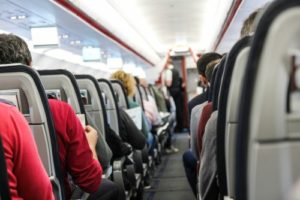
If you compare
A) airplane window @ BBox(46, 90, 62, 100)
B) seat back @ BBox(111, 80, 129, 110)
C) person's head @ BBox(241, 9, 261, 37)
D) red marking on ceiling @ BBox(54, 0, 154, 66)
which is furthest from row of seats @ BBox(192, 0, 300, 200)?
red marking on ceiling @ BBox(54, 0, 154, 66)

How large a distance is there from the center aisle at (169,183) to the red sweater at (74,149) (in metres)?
3.09

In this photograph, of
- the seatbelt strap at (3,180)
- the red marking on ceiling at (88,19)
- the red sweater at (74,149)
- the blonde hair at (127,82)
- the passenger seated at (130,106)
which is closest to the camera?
the seatbelt strap at (3,180)

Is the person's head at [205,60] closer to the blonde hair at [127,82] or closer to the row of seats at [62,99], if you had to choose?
the row of seats at [62,99]

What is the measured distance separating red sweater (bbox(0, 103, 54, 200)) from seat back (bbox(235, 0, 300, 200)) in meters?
1.02

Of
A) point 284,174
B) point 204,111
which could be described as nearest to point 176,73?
point 204,111

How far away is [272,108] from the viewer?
0.94 metres

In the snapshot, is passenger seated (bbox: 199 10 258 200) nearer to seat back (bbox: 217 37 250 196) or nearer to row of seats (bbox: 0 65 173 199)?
seat back (bbox: 217 37 250 196)

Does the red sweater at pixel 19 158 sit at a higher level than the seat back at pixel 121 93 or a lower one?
lower

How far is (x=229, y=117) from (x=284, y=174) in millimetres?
857

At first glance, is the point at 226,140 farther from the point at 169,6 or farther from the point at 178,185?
the point at 169,6

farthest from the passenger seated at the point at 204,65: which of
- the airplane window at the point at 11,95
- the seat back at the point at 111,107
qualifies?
the airplane window at the point at 11,95

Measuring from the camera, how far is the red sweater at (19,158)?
1749 millimetres

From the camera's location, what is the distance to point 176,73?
567 inches

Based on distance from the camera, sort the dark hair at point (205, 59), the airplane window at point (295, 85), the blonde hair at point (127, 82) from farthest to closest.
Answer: the blonde hair at point (127, 82), the dark hair at point (205, 59), the airplane window at point (295, 85)
